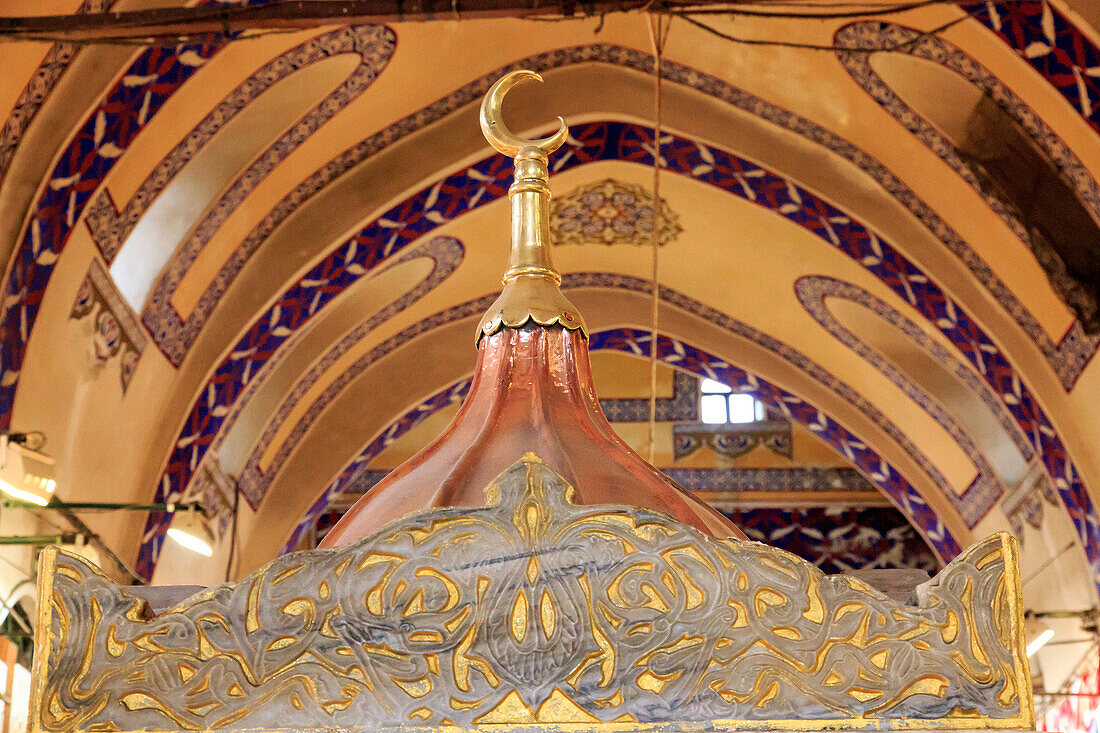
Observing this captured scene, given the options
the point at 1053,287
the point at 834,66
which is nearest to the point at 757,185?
the point at 834,66

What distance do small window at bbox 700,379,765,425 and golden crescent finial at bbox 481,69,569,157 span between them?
35.6 feet

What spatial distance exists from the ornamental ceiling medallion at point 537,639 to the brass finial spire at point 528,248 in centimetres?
54

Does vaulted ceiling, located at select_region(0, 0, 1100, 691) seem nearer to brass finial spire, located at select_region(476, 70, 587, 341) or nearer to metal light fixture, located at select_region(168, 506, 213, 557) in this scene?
metal light fixture, located at select_region(168, 506, 213, 557)

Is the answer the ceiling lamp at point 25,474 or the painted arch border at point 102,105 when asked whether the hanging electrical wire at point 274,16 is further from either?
the ceiling lamp at point 25,474

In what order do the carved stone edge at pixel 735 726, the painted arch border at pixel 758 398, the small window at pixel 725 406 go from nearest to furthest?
the carved stone edge at pixel 735 726 → the painted arch border at pixel 758 398 → the small window at pixel 725 406

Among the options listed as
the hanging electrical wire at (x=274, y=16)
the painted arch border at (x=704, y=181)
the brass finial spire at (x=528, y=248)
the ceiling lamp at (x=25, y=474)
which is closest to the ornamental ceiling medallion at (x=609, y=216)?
the painted arch border at (x=704, y=181)

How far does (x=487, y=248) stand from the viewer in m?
9.20

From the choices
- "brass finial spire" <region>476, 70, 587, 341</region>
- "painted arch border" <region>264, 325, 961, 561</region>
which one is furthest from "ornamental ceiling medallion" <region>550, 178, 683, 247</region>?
"brass finial spire" <region>476, 70, 587, 341</region>

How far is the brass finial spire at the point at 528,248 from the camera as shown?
1936 mm

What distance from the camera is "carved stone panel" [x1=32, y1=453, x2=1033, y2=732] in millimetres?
1361

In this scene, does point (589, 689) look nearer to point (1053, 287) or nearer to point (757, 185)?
point (1053, 287)

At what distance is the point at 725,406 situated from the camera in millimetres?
12805

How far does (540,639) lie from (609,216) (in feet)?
26.6

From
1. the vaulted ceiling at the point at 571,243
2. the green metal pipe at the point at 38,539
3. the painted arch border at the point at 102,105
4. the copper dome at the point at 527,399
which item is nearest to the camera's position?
the copper dome at the point at 527,399
